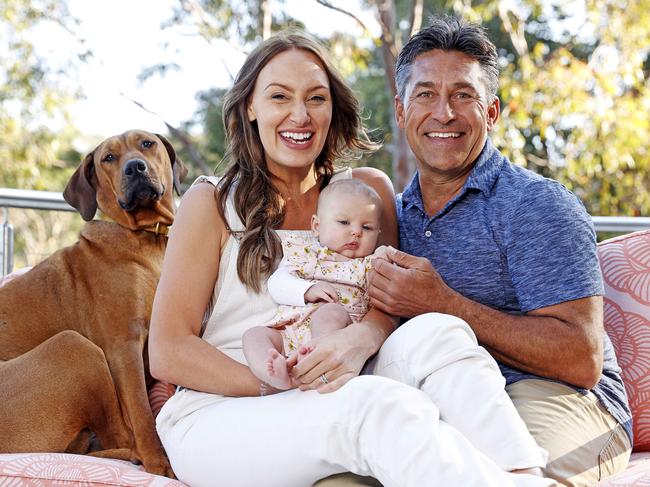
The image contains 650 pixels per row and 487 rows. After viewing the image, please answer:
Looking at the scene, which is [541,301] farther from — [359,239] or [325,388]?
[325,388]

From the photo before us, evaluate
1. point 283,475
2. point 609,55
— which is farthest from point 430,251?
point 609,55

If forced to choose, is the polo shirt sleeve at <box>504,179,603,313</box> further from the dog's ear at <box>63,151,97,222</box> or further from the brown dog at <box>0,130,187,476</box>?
the dog's ear at <box>63,151,97,222</box>

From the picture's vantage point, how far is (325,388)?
199cm

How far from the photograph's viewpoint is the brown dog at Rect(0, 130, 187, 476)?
2729 mm

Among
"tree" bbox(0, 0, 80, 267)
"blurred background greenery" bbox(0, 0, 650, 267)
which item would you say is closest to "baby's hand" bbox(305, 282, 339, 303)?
"blurred background greenery" bbox(0, 0, 650, 267)

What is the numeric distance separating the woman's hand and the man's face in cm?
85

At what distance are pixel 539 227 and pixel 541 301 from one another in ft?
0.76

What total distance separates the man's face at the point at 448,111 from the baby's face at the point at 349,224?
35 centimetres

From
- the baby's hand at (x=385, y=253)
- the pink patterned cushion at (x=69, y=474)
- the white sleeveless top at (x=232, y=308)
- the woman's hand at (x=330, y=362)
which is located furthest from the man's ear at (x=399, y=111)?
the pink patterned cushion at (x=69, y=474)

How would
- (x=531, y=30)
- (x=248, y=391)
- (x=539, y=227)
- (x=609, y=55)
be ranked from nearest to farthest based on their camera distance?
(x=248, y=391), (x=539, y=227), (x=609, y=55), (x=531, y=30)

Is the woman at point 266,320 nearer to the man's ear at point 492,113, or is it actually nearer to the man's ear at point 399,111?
the man's ear at point 399,111

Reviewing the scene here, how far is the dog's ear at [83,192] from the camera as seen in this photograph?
11.3 feet

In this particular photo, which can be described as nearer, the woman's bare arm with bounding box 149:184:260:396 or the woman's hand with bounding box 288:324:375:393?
the woman's hand with bounding box 288:324:375:393

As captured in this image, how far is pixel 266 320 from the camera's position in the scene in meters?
2.45
